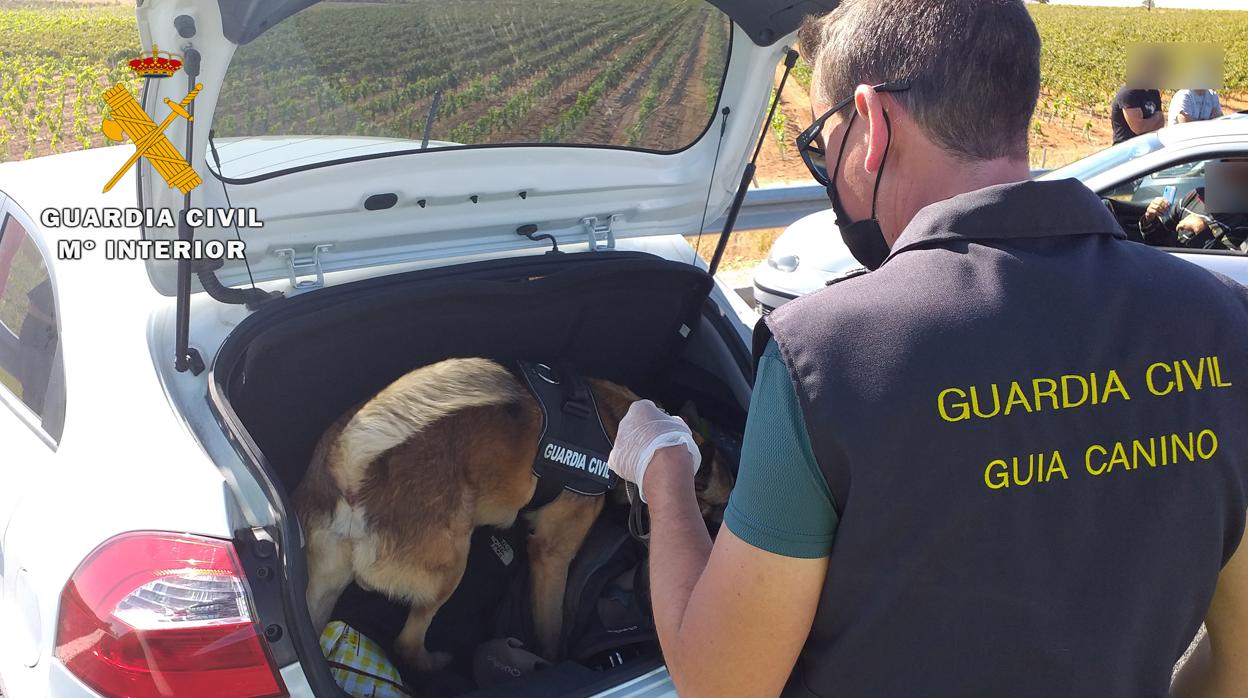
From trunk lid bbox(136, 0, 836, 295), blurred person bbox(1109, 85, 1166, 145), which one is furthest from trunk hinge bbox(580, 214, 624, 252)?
blurred person bbox(1109, 85, 1166, 145)

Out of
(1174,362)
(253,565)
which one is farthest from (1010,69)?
(253,565)

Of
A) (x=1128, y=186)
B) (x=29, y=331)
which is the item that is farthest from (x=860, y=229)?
(x=1128, y=186)

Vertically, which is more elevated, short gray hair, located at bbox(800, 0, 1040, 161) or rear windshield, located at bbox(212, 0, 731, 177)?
short gray hair, located at bbox(800, 0, 1040, 161)

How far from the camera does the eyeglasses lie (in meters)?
1.24

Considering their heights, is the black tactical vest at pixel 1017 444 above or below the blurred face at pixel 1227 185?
above

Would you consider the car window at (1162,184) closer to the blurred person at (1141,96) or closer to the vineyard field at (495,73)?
the blurred person at (1141,96)

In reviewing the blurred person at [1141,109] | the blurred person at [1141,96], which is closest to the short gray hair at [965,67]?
the blurred person at [1141,96]

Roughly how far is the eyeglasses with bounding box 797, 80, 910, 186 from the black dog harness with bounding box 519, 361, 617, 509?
1.20 metres

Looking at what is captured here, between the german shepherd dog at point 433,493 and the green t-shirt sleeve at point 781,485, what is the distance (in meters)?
1.50

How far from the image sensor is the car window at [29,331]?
6.98 ft

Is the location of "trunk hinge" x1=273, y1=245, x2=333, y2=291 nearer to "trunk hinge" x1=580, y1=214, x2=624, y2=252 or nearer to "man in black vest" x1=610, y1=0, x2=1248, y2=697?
"trunk hinge" x1=580, y1=214, x2=624, y2=252

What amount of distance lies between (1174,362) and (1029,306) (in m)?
0.22

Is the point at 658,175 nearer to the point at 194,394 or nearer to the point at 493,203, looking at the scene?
the point at 493,203

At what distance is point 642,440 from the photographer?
69.8 inches
